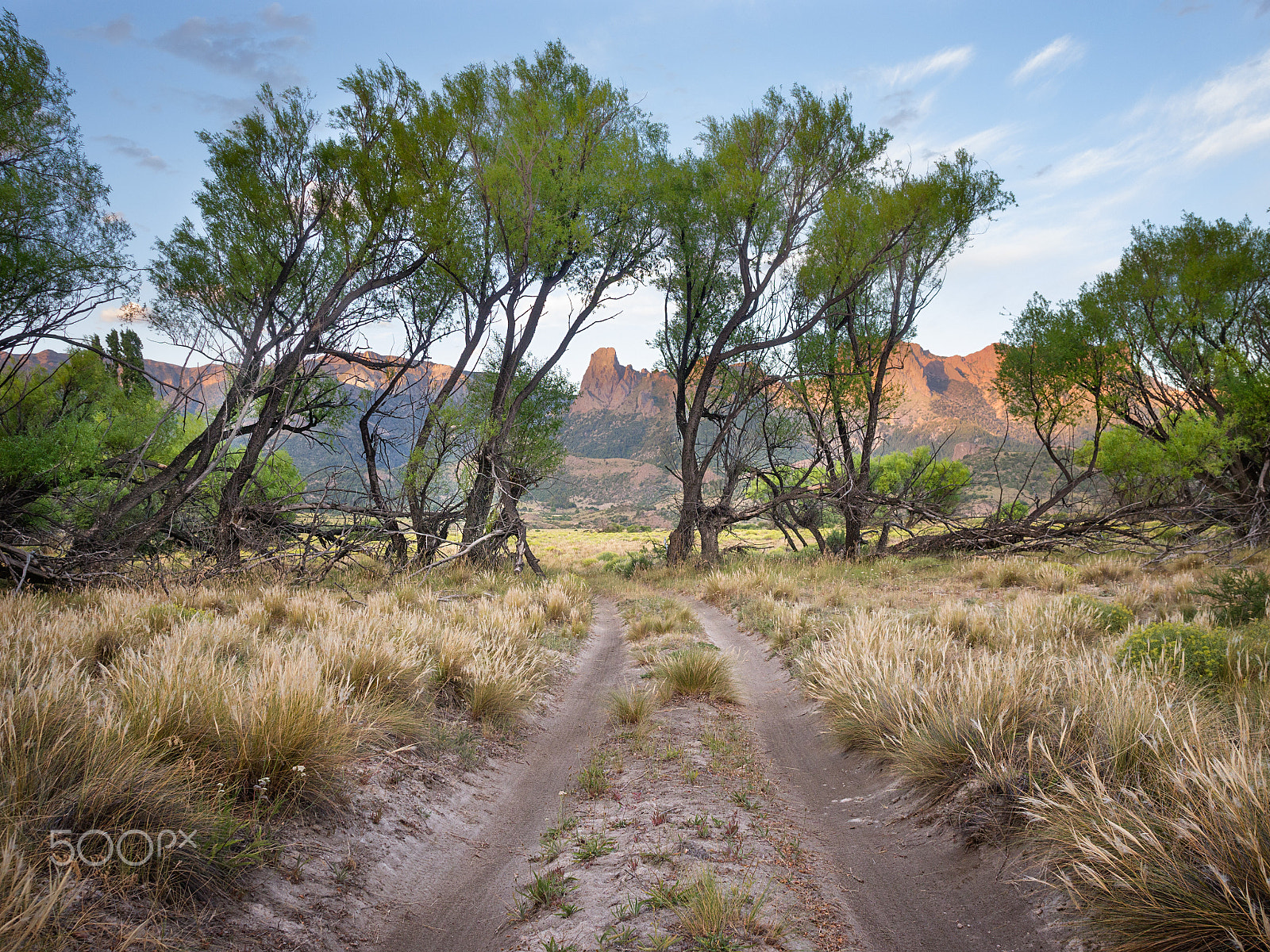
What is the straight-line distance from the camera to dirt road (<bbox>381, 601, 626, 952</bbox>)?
2.74m

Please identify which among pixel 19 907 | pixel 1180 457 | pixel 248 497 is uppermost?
pixel 1180 457

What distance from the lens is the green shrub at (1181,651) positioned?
4695 mm

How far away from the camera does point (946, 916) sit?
2678 millimetres

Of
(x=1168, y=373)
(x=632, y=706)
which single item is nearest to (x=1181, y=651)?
(x=632, y=706)

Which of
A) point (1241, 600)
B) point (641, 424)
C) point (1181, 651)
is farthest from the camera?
point (641, 424)

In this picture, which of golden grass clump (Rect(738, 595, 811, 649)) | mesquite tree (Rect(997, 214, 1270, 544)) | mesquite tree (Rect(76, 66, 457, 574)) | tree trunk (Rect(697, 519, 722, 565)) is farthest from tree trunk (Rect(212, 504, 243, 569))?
mesquite tree (Rect(997, 214, 1270, 544))

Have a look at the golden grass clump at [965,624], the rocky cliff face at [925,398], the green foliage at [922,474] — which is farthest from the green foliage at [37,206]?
the rocky cliff face at [925,398]

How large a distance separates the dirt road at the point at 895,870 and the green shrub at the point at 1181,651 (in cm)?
248

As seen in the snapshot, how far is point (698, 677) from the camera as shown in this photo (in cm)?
616

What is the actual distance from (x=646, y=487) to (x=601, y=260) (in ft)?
299

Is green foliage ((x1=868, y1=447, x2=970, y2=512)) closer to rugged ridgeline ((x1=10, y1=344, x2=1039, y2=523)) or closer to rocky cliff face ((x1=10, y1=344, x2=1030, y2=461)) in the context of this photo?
rugged ridgeline ((x1=10, y1=344, x2=1039, y2=523))

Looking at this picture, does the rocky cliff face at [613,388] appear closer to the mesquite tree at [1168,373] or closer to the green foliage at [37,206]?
the mesquite tree at [1168,373]

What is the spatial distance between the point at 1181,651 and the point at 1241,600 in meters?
4.31

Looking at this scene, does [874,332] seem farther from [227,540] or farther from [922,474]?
[227,540]
